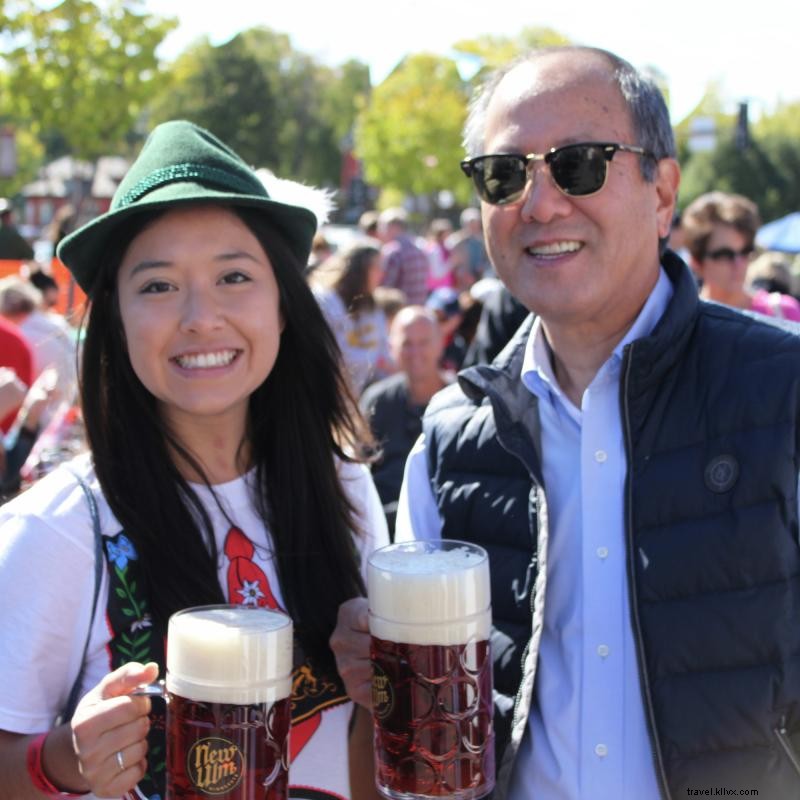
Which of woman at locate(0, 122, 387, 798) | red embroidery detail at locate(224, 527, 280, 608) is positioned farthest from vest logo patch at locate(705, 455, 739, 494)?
red embroidery detail at locate(224, 527, 280, 608)

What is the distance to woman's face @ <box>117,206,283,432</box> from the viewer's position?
202 centimetres

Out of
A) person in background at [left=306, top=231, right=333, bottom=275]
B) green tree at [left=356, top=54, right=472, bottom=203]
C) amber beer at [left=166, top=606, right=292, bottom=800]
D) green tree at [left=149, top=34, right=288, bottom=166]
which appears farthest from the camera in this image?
green tree at [left=149, top=34, right=288, bottom=166]

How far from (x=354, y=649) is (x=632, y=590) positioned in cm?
52

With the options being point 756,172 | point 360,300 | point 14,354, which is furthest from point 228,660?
point 756,172

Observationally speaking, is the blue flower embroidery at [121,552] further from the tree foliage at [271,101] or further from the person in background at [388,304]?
the tree foliage at [271,101]

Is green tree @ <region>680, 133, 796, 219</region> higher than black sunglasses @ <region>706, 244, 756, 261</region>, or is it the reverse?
black sunglasses @ <region>706, 244, 756, 261</region>

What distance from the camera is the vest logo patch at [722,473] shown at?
187 cm

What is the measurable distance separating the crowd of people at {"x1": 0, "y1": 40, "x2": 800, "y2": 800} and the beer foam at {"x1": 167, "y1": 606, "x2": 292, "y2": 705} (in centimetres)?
8

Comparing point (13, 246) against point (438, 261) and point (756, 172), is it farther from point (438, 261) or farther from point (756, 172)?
point (756, 172)

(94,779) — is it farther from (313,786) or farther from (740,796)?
(740,796)

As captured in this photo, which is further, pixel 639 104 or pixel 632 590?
pixel 639 104

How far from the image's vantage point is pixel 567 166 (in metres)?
2.06

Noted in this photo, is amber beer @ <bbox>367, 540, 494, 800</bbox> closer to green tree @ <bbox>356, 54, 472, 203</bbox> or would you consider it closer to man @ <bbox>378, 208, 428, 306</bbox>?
man @ <bbox>378, 208, 428, 306</bbox>

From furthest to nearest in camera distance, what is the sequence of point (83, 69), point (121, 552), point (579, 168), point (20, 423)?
point (83, 69), point (20, 423), point (579, 168), point (121, 552)
